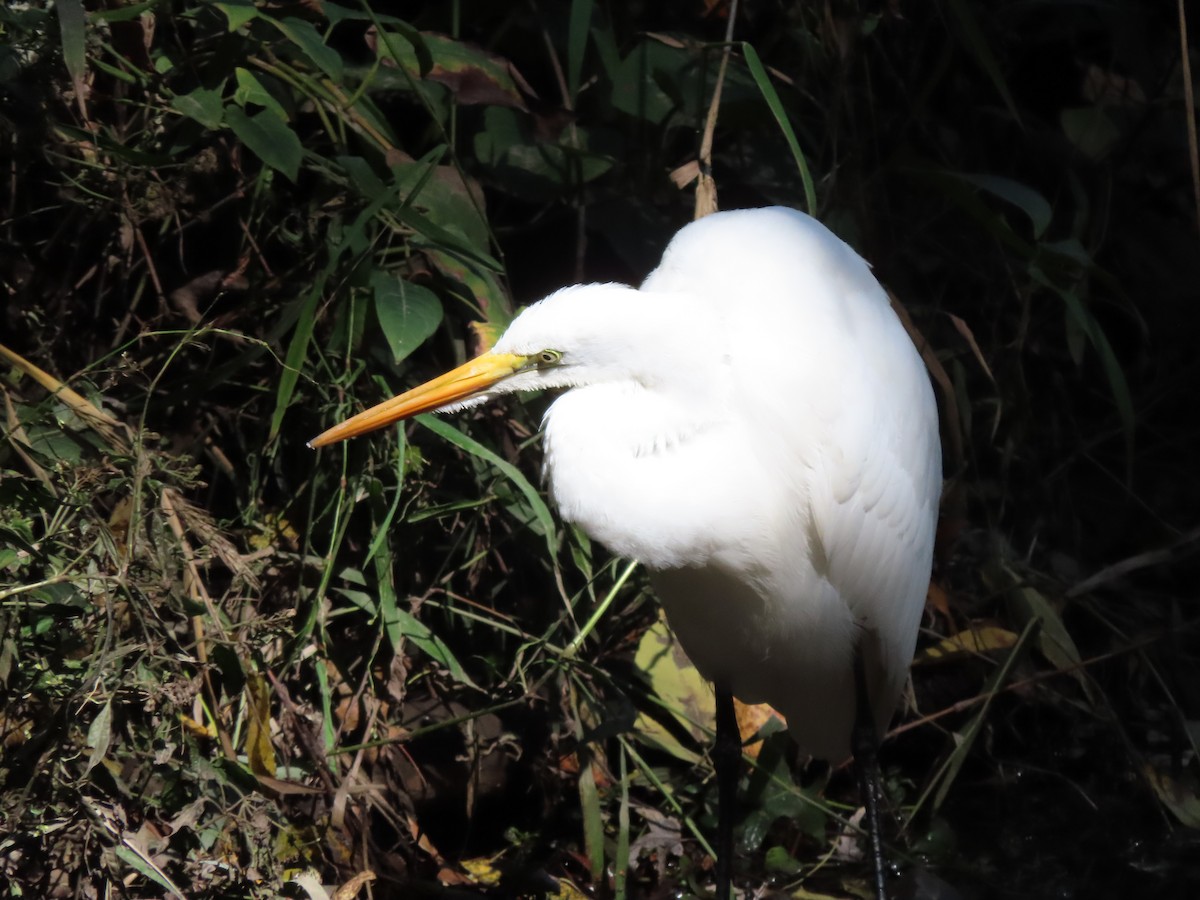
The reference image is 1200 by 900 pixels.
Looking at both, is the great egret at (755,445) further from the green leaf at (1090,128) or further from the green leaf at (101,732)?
the green leaf at (1090,128)

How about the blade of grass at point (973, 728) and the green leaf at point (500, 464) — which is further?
the blade of grass at point (973, 728)

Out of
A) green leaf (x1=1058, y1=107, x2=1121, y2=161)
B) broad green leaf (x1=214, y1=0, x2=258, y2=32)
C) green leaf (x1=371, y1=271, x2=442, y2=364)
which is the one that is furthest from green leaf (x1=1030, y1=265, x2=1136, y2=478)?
broad green leaf (x1=214, y1=0, x2=258, y2=32)

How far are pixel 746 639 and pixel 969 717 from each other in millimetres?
812

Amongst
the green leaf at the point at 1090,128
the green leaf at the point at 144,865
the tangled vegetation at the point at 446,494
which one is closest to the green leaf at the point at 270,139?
the tangled vegetation at the point at 446,494

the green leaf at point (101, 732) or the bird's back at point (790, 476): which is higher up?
the bird's back at point (790, 476)

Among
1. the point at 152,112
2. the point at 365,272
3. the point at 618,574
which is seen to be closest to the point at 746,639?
the point at 618,574

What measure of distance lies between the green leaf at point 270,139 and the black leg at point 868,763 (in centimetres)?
121

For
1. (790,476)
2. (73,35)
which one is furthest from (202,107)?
(790,476)

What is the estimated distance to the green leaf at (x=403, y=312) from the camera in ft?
6.34

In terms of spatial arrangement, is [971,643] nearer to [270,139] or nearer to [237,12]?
[270,139]

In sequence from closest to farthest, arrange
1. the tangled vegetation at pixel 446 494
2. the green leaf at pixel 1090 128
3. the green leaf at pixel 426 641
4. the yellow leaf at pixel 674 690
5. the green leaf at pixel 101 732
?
1. the green leaf at pixel 101 732
2. the tangled vegetation at pixel 446 494
3. the green leaf at pixel 426 641
4. the yellow leaf at pixel 674 690
5. the green leaf at pixel 1090 128

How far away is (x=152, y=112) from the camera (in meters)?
2.26

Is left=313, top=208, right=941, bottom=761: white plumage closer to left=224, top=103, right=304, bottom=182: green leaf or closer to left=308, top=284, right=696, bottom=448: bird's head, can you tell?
left=308, top=284, right=696, bottom=448: bird's head

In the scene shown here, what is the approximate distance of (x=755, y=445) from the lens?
1.76 meters
